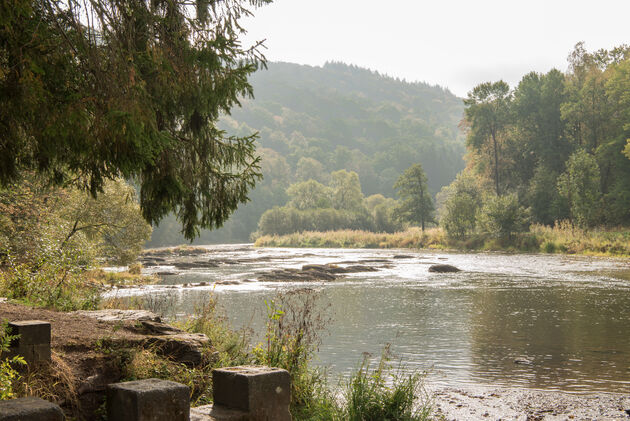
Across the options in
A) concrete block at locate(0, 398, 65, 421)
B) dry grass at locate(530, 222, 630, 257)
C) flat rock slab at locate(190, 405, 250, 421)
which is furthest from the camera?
dry grass at locate(530, 222, 630, 257)

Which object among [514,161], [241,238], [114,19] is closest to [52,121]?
[114,19]

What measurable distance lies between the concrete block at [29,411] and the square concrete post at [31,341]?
1.57 meters

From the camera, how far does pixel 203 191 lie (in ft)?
28.9

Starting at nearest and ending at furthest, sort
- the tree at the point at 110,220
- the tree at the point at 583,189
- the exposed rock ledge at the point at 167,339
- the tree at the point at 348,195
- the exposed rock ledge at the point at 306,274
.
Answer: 1. the exposed rock ledge at the point at 167,339
2. the tree at the point at 110,220
3. the exposed rock ledge at the point at 306,274
4. the tree at the point at 583,189
5. the tree at the point at 348,195

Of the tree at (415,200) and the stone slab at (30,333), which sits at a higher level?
the tree at (415,200)

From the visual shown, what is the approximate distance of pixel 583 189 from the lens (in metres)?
47.9

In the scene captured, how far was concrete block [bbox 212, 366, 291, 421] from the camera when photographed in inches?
189

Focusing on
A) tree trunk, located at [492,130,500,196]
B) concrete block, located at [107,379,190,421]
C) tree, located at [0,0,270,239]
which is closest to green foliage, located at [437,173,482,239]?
tree trunk, located at [492,130,500,196]

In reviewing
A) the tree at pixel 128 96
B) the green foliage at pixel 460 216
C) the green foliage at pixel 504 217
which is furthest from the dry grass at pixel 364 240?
the tree at pixel 128 96

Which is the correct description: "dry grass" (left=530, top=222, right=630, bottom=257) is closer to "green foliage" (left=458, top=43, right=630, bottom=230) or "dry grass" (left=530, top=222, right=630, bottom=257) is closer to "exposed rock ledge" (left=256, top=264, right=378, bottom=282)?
"green foliage" (left=458, top=43, right=630, bottom=230)

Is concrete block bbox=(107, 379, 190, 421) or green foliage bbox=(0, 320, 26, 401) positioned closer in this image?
concrete block bbox=(107, 379, 190, 421)

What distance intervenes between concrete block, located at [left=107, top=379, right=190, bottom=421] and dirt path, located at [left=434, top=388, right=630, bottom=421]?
13.9 feet

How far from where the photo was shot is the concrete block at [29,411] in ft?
11.4

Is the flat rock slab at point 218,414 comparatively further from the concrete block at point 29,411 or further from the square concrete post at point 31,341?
the square concrete post at point 31,341
